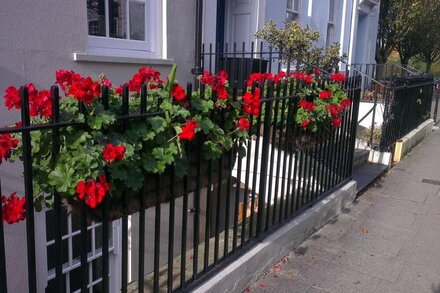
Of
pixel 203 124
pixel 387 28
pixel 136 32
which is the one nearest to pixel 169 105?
pixel 203 124

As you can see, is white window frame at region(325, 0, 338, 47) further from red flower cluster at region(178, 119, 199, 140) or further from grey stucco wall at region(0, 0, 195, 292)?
red flower cluster at region(178, 119, 199, 140)

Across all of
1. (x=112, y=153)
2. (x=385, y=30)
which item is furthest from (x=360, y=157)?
(x=385, y=30)

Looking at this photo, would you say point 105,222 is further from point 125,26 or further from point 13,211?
point 125,26

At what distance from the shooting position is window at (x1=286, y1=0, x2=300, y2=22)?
9.37 metres

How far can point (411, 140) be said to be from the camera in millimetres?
8977

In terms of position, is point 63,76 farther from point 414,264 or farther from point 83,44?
point 414,264

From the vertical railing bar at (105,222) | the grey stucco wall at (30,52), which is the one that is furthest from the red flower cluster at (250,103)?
the grey stucco wall at (30,52)

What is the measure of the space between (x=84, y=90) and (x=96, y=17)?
3.15 metres

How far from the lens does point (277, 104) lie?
3490mm

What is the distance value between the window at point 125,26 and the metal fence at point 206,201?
136 cm

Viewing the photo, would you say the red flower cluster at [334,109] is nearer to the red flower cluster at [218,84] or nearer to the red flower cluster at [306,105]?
the red flower cluster at [306,105]

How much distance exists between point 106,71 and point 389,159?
5144 millimetres

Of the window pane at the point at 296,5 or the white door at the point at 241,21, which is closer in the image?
the white door at the point at 241,21

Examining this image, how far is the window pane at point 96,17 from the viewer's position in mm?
4602
